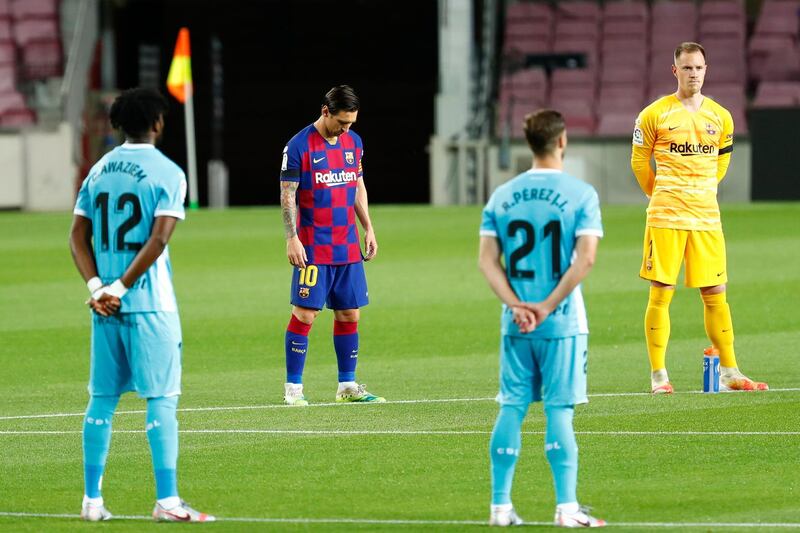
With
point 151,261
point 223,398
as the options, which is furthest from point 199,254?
point 151,261

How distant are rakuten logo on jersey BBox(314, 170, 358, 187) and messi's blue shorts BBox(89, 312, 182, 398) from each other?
340 cm

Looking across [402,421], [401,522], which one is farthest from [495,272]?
[402,421]

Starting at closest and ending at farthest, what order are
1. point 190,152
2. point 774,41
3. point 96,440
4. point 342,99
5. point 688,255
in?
point 96,440
point 342,99
point 688,255
point 190,152
point 774,41

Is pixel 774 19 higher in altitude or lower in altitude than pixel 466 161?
higher

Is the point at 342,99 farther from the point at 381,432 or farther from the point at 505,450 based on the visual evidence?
the point at 505,450

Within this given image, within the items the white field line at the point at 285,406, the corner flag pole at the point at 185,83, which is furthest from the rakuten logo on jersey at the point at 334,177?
the corner flag pole at the point at 185,83

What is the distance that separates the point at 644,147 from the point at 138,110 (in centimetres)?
453

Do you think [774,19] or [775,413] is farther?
[774,19]

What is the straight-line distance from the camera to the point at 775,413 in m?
9.26

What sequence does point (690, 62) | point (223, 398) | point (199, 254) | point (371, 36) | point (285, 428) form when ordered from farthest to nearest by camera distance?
point (371, 36) < point (199, 254) < point (223, 398) < point (690, 62) < point (285, 428)

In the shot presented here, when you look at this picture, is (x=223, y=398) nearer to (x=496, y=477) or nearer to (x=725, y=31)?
(x=496, y=477)

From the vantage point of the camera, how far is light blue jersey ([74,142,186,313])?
6559 mm

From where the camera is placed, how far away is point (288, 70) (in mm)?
39781

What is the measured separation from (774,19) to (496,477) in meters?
32.3
